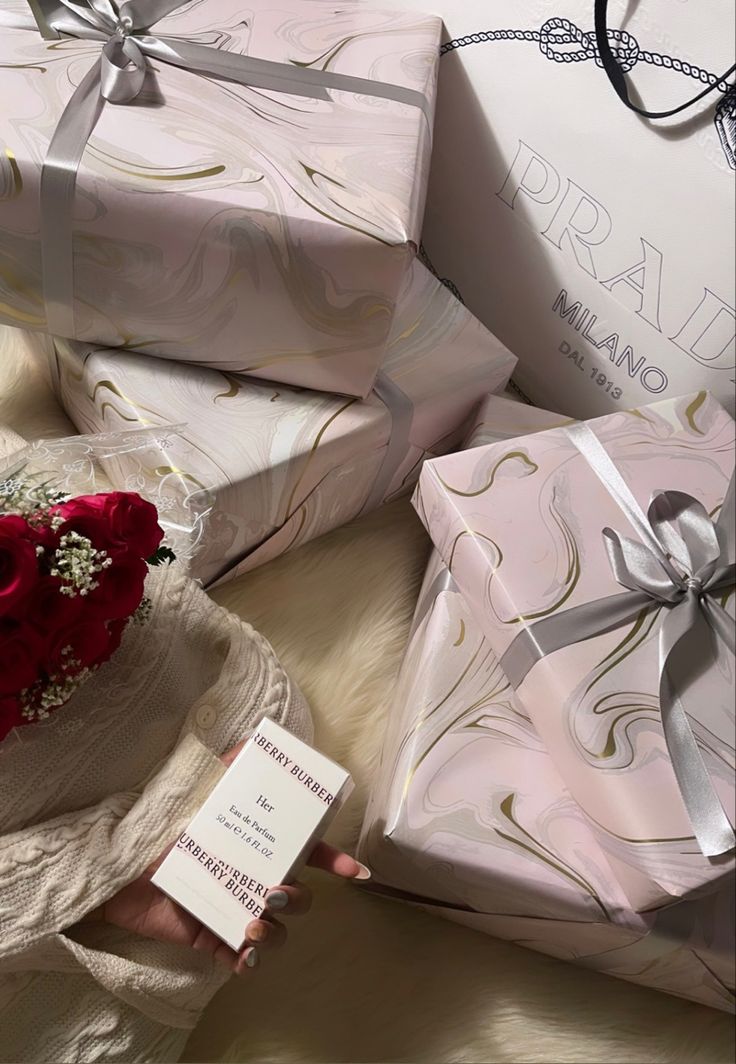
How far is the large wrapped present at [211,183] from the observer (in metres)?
0.72

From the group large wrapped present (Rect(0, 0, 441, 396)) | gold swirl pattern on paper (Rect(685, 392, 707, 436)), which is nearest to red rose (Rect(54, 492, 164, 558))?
large wrapped present (Rect(0, 0, 441, 396))

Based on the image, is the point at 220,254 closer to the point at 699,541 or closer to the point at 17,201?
the point at 17,201

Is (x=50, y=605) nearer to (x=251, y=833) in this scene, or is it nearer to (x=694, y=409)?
(x=251, y=833)

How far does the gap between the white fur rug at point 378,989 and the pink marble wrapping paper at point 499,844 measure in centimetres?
4

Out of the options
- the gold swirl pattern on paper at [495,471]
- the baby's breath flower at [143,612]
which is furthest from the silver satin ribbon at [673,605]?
the baby's breath flower at [143,612]

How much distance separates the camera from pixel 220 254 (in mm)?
736

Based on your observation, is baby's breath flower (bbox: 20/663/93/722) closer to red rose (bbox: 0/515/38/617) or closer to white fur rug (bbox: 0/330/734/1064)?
red rose (bbox: 0/515/38/617)

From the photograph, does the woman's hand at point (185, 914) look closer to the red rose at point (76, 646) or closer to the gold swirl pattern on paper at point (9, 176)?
the red rose at point (76, 646)

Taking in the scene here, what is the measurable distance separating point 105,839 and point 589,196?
749 millimetres

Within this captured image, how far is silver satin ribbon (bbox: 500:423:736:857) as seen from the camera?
27.0 inches

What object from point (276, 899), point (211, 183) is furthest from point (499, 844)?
point (211, 183)

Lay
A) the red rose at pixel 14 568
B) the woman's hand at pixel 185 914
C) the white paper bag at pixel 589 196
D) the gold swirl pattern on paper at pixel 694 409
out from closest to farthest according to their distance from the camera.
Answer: the red rose at pixel 14 568 < the woman's hand at pixel 185 914 < the white paper bag at pixel 589 196 < the gold swirl pattern on paper at pixel 694 409

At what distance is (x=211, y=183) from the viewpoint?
719mm

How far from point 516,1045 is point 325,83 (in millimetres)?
943
